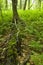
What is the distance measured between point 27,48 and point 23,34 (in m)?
1.26

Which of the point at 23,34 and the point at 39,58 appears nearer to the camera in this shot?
the point at 39,58

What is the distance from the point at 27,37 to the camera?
6551 millimetres

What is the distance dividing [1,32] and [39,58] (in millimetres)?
3426

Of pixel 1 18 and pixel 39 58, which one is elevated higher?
pixel 1 18

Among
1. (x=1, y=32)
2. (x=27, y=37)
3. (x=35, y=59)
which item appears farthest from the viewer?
(x=1, y=32)

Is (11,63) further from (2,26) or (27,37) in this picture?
(2,26)

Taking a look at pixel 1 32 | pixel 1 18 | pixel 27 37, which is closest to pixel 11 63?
pixel 27 37

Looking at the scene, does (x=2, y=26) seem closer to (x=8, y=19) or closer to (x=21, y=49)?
(x=8, y=19)

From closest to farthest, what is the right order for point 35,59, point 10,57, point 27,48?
point 35,59 < point 10,57 < point 27,48

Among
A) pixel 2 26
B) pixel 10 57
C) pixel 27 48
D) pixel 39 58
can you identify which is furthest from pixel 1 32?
pixel 39 58

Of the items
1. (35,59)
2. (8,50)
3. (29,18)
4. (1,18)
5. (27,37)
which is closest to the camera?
(35,59)

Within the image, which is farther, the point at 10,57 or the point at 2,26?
the point at 2,26

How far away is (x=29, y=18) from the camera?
9.49 meters

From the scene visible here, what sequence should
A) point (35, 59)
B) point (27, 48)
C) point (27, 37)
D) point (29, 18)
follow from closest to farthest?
point (35, 59) → point (27, 48) → point (27, 37) → point (29, 18)
